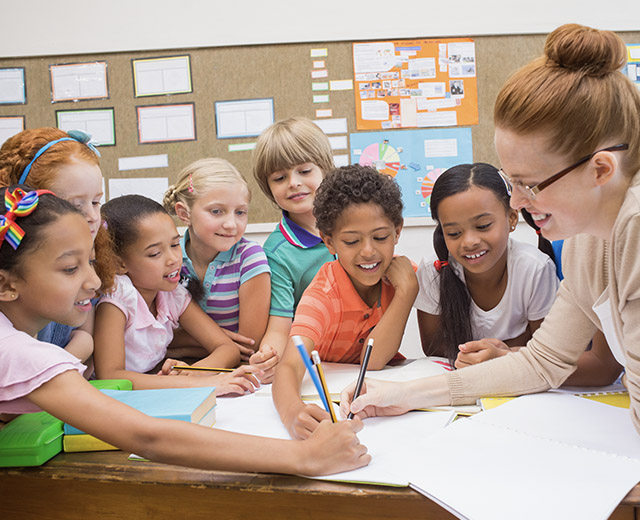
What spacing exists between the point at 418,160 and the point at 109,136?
5.60 ft

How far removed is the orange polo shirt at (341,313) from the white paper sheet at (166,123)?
1.83m

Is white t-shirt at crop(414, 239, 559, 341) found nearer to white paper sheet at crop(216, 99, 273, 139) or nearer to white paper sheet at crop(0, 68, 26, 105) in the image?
white paper sheet at crop(216, 99, 273, 139)

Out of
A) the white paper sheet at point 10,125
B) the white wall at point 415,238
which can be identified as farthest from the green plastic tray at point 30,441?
the white paper sheet at point 10,125

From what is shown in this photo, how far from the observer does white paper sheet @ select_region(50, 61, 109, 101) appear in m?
2.93

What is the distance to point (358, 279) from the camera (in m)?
1.38

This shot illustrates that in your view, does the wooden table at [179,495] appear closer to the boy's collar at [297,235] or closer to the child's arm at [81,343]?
the child's arm at [81,343]

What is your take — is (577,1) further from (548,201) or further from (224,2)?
(548,201)

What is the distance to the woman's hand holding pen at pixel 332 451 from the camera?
0.72 meters

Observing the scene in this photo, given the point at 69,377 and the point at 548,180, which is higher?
the point at 548,180

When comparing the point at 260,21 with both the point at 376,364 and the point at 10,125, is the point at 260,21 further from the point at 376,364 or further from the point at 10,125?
the point at 376,364

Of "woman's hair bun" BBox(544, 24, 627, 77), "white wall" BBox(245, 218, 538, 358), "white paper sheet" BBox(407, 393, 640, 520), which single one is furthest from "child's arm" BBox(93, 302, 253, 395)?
"white wall" BBox(245, 218, 538, 358)

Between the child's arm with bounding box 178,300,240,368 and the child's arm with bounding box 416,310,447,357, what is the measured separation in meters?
0.53

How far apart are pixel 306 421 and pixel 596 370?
1.94 feet

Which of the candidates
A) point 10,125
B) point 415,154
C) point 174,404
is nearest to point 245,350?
point 174,404
